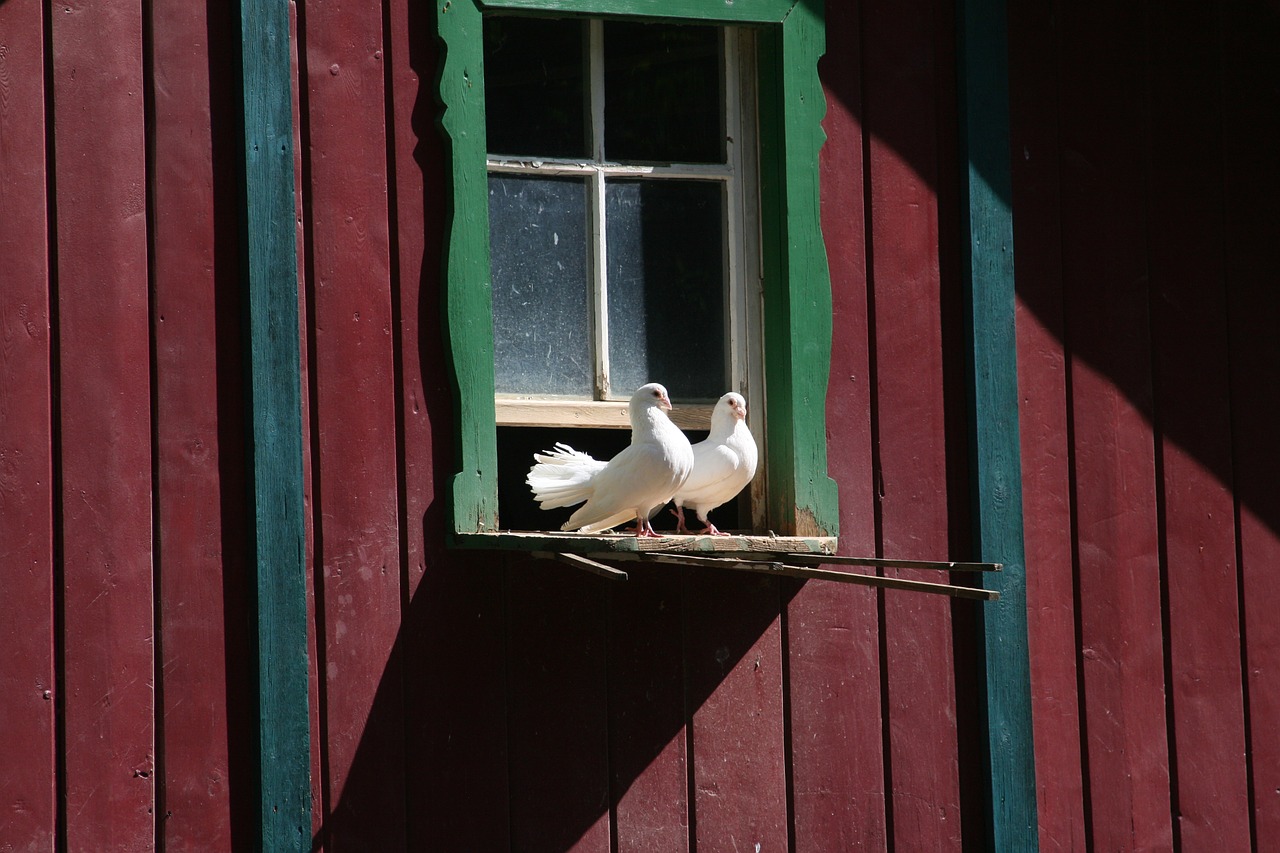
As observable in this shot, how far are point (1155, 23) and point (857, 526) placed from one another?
1683 mm

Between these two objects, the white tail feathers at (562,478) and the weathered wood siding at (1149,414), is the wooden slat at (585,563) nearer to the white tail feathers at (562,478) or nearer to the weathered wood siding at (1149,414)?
the white tail feathers at (562,478)

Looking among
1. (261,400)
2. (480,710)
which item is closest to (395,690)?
(480,710)

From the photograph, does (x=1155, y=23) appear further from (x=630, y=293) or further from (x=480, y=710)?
(x=480, y=710)

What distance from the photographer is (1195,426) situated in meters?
4.40

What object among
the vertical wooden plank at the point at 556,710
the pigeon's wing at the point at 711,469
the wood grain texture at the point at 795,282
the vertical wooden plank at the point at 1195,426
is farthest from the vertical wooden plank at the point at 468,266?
the vertical wooden plank at the point at 1195,426

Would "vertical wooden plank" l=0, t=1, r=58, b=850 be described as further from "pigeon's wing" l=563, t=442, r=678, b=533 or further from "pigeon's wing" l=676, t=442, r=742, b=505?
"pigeon's wing" l=676, t=442, r=742, b=505

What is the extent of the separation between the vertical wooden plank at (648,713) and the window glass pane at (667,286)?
54cm

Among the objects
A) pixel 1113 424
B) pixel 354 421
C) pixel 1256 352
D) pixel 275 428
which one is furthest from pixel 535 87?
pixel 1256 352

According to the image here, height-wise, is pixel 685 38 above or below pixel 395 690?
above

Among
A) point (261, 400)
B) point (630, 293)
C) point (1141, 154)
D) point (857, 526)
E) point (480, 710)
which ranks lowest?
point (480, 710)

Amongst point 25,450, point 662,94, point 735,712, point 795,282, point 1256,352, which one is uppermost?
point 662,94

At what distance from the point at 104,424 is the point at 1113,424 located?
2563mm

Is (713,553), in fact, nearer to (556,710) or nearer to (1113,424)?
(556,710)

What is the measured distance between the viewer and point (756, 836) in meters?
3.93
